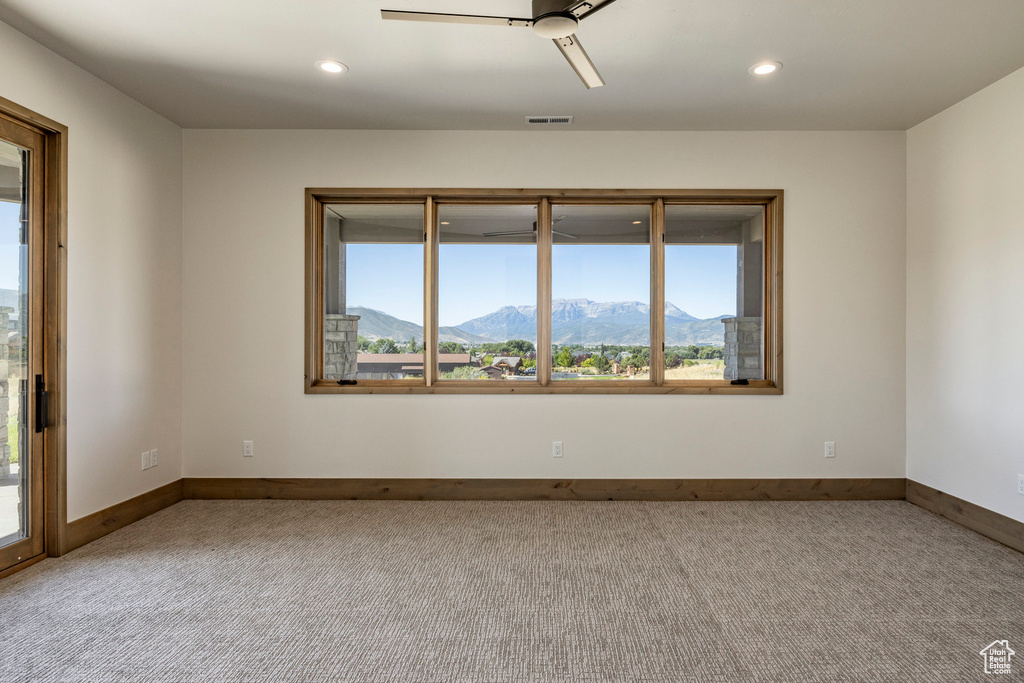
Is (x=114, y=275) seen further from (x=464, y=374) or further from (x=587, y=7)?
(x=587, y=7)

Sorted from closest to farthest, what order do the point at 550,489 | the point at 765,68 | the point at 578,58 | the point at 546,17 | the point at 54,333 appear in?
the point at 546,17
the point at 578,58
the point at 54,333
the point at 765,68
the point at 550,489

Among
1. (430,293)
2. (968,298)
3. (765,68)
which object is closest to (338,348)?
(430,293)

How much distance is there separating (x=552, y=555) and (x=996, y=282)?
3.12 m

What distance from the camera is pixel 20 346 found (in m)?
2.77

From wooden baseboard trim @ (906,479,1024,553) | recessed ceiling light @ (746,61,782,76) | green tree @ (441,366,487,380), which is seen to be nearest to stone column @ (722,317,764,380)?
wooden baseboard trim @ (906,479,1024,553)

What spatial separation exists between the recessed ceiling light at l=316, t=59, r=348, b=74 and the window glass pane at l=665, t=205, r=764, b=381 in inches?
97.9

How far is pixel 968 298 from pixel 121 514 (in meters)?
5.55

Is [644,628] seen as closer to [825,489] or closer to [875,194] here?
[825,489]

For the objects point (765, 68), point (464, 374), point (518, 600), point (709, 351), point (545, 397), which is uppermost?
point (765, 68)

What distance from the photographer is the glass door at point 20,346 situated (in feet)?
8.80

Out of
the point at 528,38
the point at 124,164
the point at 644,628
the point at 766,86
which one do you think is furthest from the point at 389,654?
the point at 766,86

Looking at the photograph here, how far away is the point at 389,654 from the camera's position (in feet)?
6.50

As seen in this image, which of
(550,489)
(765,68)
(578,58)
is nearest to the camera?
(578,58)

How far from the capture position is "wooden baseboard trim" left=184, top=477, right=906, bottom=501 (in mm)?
3916
